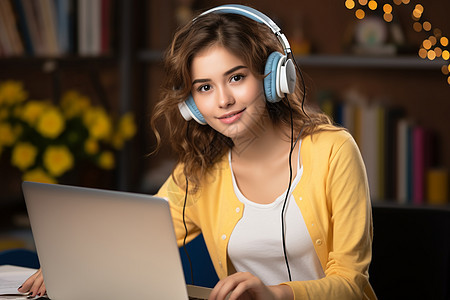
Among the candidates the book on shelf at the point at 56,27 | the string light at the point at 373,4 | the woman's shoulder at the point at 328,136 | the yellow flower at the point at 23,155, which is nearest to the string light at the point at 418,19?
the string light at the point at 373,4

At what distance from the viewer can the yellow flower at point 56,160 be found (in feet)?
7.29

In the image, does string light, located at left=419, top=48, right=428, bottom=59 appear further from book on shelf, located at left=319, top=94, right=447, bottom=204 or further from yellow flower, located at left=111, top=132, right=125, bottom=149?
yellow flower, located at left=111, top=132, right=125, bottom=149

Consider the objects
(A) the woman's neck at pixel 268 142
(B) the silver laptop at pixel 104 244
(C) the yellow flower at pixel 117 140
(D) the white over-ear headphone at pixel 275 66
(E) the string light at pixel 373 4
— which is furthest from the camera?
(C) the yellow flower at pixel 117 140

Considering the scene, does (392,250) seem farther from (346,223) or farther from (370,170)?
(370,170)

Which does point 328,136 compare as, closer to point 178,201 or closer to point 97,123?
point 178,201

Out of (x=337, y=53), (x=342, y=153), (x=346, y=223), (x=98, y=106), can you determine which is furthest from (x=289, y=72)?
(x=98, y=106)

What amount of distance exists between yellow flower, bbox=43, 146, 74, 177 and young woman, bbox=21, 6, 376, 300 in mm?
945

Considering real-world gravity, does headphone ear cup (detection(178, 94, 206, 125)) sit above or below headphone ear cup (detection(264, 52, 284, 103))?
below

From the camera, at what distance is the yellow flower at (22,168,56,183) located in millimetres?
2205

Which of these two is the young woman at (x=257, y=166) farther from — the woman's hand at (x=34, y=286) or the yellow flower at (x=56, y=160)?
the yellow flower at (x=56, y=160)

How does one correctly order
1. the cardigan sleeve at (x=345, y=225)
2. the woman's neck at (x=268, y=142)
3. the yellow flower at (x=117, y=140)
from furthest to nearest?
the yellow flower at (x=117, y=140) → the woman's neck at (x=268, y=142) → the cardigan sleeve at (x=345, y=225)

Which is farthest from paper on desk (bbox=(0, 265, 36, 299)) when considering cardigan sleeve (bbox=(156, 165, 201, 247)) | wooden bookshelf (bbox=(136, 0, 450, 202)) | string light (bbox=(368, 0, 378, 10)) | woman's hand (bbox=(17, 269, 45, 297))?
string light (bbox=(368, 0, 378, 10))

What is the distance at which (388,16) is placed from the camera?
7.74 feet

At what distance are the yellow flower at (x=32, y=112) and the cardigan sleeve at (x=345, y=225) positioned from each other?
1288 millimetres
